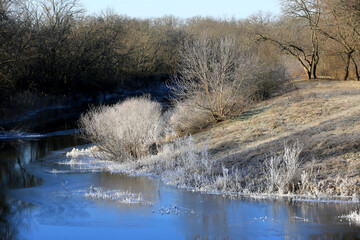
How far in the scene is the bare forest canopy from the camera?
1209 inches

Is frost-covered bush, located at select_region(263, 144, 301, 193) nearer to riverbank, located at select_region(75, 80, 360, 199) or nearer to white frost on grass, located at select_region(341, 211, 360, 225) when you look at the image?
riverbank, located at select_region(75, 80, 360, 199)

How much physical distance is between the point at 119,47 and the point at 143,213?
140ft

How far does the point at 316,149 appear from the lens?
13.0 meters

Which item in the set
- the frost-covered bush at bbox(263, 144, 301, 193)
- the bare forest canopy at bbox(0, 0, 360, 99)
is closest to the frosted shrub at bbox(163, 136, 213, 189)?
the frost-covered bush at bbox(263, 144, 301, 193)

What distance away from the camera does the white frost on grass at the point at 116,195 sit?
448 inches

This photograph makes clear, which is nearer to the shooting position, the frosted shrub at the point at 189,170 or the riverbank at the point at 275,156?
the riverbank at the point at 275,156

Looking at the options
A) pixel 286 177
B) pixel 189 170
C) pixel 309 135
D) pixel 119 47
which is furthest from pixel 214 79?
pixel 119 47

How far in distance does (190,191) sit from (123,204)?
2.01 m

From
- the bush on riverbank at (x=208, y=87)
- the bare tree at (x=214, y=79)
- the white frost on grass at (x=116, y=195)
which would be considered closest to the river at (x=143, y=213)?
the white frost on grass at (x=116, y=195)

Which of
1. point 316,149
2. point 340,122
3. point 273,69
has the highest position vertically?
point 273,69

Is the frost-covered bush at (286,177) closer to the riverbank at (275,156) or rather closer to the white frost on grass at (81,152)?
the riverbank at (275,156)

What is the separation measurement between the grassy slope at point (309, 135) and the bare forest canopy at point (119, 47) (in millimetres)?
5808

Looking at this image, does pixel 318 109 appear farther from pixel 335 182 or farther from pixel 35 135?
pixel 35 135

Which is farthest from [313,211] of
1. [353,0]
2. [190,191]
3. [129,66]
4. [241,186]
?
[129,66]
